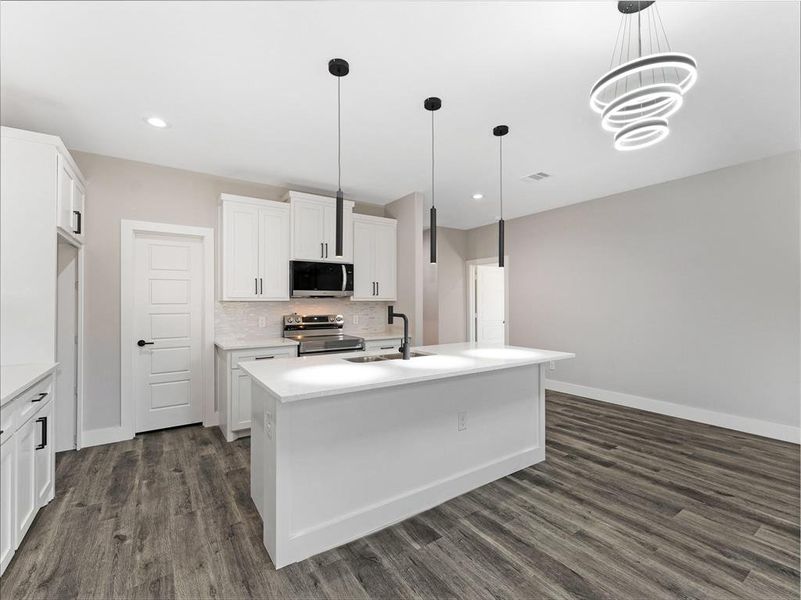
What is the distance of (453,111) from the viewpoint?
2.86 metres

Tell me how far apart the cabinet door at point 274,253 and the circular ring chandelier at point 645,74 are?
11.0ft

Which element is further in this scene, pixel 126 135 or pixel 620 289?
pixel 620 289

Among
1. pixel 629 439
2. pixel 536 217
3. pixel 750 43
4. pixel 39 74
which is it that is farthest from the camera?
pixel 536 217

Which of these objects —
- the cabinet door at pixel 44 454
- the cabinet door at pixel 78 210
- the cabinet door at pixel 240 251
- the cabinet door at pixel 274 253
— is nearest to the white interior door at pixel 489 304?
the cabinet door at pixel 274 253

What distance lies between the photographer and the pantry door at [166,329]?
12.5 ft

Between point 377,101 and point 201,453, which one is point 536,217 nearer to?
point 377,101

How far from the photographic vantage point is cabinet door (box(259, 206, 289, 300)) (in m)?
4.21


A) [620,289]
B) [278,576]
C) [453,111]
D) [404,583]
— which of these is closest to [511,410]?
[404,583]

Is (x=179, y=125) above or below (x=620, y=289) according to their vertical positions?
above

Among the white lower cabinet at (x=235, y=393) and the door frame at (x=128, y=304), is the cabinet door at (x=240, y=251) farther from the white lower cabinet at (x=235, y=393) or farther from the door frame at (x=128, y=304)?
the white lower cabinet at (x=235, y=393)

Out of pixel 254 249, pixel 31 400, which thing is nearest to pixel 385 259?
pixel 254 249

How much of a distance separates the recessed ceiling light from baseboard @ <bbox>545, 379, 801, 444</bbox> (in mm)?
5665

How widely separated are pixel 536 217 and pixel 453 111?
3.55 meters

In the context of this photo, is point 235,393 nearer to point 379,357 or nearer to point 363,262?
point 379,357
